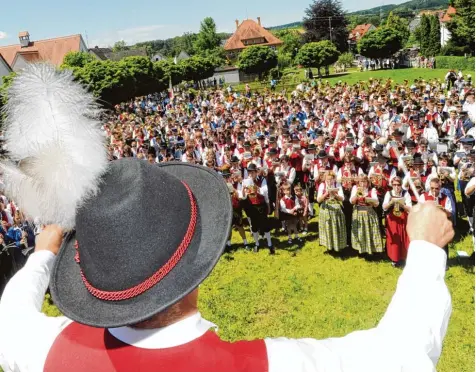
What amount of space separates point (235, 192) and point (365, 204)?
8.40ft

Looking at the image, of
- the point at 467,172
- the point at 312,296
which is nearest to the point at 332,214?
the point at 312,296

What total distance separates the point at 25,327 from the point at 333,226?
6707mm

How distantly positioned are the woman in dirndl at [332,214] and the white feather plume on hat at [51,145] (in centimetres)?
626

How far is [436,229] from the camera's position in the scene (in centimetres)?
118

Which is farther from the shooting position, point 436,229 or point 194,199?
point 194,199

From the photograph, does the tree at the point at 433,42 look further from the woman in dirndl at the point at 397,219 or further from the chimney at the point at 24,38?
the chimney at the point at 24,38

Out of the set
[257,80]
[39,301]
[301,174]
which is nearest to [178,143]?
[301,174]

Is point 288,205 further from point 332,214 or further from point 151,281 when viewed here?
point 151,281

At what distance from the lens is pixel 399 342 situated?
3.37ft

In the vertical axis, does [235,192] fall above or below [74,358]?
below

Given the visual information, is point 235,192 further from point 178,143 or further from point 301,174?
point 178,143

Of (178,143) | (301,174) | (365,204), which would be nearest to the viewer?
(365,204)

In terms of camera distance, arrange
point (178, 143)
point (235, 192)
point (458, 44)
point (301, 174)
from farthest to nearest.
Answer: point (458, 44), point (178, 143), point (301, 174), point (235, 192)

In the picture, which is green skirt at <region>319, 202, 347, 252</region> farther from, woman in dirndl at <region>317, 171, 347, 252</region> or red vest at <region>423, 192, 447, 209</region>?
red vest at <region>423, 192, 447, 209</region>
